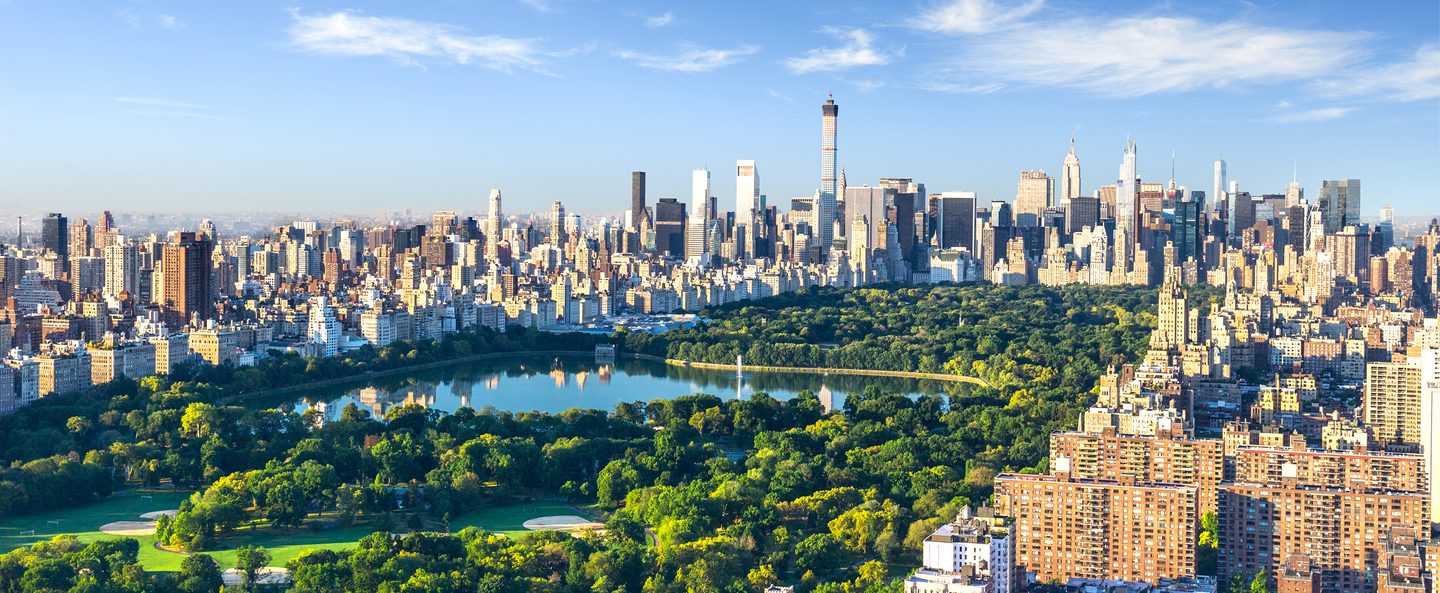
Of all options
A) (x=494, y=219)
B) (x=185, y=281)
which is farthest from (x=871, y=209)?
(x=185, y=281)

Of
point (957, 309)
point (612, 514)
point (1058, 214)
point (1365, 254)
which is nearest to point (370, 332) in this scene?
point (957, 309)

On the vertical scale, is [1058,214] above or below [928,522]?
above

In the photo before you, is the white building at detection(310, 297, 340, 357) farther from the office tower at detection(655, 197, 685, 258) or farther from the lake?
the office tower at detection(655, 197, 685, 258)

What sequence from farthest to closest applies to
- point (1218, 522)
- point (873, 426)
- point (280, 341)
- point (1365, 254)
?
point (1365, 254), point (280, 341), point (873, 426), point (1218, 522)

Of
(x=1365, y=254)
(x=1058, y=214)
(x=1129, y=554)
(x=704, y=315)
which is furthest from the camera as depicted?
(x=1058, y=214)

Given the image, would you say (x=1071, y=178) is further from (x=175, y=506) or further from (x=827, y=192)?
(x=175, y=506)

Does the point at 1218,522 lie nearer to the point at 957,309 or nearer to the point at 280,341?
the point at 280,341

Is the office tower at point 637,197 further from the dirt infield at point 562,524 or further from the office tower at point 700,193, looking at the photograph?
the dirt infield at point 562,524

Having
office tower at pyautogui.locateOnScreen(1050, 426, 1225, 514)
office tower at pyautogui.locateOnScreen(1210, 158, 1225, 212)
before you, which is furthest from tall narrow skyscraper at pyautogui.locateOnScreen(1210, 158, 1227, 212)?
office tower at pyautogui.locateOnScreen(1050, 426, 1225, 514)
